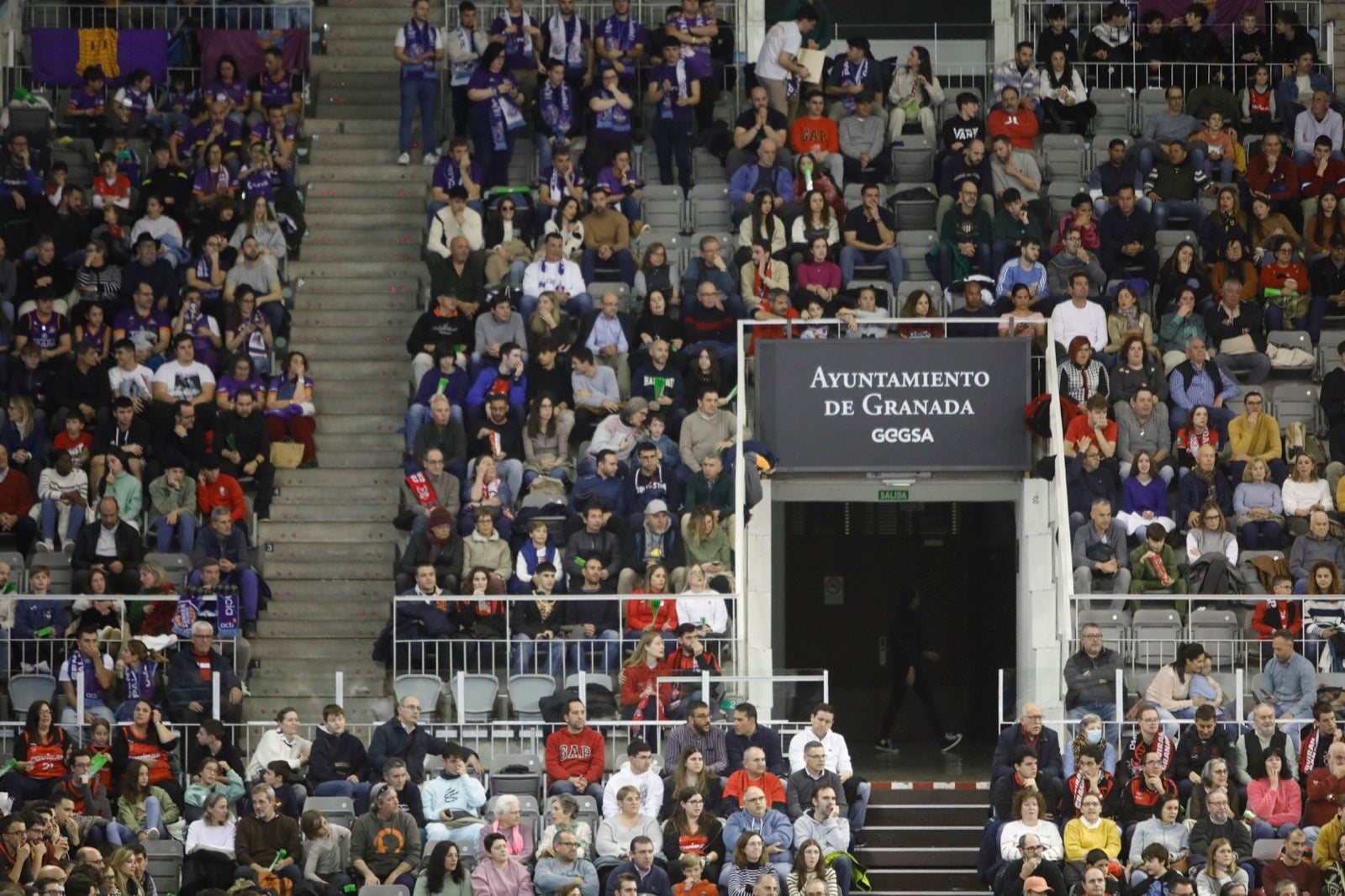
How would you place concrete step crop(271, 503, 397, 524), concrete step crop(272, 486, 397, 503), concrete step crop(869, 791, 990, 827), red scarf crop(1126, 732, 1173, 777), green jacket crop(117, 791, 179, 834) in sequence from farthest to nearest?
concrete step crop(272, 486, 397, 503) → concrete step crop(271, 503, 397, 524) → concrete step crop(869, 791, 990, 827) → red scarf crop(1126, 732, 1173, 777) → green jacket crop(117, 791, 179, 834)

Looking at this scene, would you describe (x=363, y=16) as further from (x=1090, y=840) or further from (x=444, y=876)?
(x=1090, y=840)

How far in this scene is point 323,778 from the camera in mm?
18797

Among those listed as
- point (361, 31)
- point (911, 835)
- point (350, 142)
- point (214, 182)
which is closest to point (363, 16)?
point (361, 31)

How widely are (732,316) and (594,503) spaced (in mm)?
2589

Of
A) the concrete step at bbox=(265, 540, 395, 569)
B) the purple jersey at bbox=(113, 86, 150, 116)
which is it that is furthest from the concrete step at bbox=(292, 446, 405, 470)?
→ the purple jersey at bbox=(113, 86, 150, 116)

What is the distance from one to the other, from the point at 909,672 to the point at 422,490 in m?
4.98

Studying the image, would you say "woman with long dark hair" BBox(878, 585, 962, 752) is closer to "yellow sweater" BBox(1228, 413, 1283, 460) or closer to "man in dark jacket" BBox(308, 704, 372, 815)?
"yellow sweater" BBox(1228, 413, 1283, 460)

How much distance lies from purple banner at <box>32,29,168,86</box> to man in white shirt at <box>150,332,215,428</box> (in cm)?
461

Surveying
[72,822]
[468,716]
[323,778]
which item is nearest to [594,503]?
[468,716]

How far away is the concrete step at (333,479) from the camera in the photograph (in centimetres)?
2261

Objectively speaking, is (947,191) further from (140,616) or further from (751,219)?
(140,616)

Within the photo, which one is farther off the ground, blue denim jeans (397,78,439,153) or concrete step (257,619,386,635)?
blue denim jeans (397,78,439,153)

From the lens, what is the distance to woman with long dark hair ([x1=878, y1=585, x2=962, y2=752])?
2386 centimetres

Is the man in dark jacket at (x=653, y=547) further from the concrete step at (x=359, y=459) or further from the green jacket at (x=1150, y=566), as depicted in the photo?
the green jacket at (x=1150, y=566)
